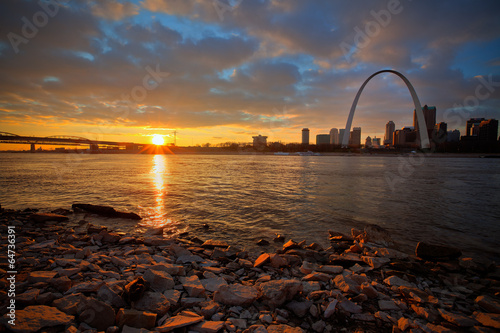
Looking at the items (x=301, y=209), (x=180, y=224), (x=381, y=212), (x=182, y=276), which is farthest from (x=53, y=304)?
(x=381, y=212)

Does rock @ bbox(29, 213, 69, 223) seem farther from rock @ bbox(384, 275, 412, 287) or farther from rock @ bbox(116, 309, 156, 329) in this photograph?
rock @ bbox(384, 275, 412, 287)

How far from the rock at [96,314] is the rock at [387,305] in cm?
425

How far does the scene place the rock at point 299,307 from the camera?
361 centimetres

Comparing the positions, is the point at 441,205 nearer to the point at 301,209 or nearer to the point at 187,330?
the point at 301,209

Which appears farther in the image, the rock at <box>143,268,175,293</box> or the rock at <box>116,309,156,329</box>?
the rock at <box>143,268,175,293</box>

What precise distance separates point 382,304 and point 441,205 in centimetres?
1358

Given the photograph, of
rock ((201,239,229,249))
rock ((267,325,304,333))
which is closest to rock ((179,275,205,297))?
rock ((267,325,304,333))

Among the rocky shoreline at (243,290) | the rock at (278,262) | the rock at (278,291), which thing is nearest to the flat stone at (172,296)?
the rocky shoreline at (243,290)

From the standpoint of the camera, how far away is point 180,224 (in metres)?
9.38

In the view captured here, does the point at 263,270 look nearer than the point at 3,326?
No

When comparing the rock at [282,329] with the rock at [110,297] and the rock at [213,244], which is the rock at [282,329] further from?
the rock at [213,244]

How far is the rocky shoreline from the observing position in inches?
125

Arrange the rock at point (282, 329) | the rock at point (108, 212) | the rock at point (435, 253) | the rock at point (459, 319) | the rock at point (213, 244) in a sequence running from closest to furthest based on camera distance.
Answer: the rock at point (282, 329) → the rock at point (459, 319) → the rock at point (435, 253) → the rock at point (213, 244) → the rock at point (108, 212)

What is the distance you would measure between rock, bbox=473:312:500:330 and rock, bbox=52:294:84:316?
6221 mm
